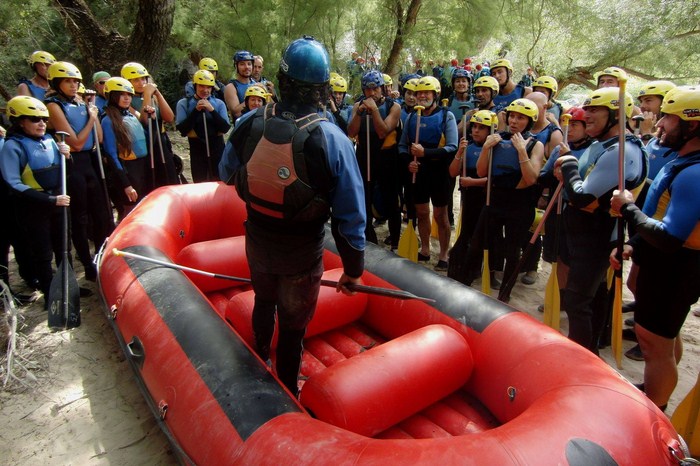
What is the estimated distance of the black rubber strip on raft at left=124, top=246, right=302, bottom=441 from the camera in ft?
6.77

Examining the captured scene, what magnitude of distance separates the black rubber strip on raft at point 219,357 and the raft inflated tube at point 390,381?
227mm

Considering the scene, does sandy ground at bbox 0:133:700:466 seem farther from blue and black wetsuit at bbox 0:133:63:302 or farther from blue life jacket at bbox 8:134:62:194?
blue life jacket at bbox 8:134:62:194

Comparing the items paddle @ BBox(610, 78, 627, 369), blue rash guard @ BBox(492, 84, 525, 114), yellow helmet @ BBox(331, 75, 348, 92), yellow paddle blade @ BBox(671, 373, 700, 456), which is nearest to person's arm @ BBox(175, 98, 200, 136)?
yellow helmet @ BBox(331, 75, 348, 92)

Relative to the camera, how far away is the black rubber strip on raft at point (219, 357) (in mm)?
2064

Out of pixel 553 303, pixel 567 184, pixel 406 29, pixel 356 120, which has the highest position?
pixel 406 29

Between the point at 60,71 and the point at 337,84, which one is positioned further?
Result: the point at 337,84

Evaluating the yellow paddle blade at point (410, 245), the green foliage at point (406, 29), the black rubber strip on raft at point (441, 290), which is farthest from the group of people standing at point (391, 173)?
Answer: the green foliage at point (406, 29)

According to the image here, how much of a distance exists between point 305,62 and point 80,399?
2.84 metres

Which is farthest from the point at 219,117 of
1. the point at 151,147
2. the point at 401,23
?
Answer: the point at 401,23

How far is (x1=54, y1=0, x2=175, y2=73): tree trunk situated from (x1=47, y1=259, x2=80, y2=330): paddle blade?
538 centimetres

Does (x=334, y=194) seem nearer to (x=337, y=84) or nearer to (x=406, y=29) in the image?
(x=337, y=84)

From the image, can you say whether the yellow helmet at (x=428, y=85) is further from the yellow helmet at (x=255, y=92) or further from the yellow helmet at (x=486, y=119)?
the yellow helmet at (x=255, y=92)

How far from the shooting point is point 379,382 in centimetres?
239

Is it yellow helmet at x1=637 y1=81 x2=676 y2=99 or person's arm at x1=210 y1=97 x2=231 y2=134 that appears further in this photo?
person's arm at x1=210 y1=97 x2=231 y2=134
